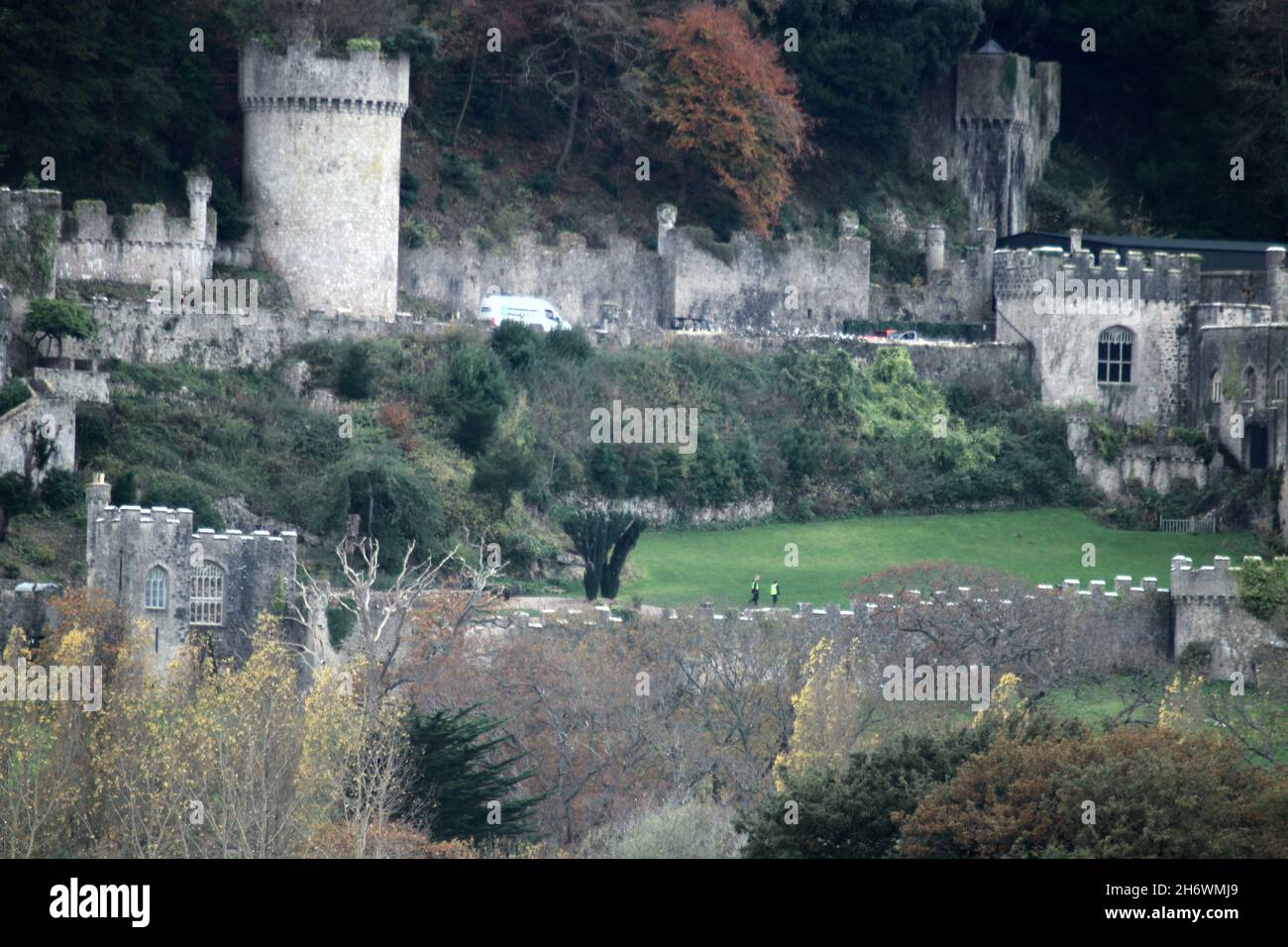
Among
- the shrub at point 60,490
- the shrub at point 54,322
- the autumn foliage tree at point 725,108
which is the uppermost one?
the autumn foliage tree at point 725,108

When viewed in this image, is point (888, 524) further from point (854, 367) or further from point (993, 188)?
point (993, 188)

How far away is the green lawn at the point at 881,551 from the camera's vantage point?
5509 cm

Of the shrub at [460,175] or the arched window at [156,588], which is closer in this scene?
the arched window at [156,588]

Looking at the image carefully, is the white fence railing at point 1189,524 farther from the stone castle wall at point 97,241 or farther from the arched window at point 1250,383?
the stone castle wall at point 97,241

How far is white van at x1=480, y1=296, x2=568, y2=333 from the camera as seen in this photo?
61531 millimetres

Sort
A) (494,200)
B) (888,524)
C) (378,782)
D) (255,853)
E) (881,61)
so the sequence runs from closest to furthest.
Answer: (255,853)
(378,782)
(888,524)
(494,200)
(881,61)

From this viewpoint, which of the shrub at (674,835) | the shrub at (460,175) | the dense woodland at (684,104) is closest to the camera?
the shrub at (674,835)

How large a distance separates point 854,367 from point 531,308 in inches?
284

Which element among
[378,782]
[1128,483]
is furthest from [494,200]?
[378,782]

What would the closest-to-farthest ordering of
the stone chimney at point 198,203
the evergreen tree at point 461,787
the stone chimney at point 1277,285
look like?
the evergreen tree at point 461,787 < the stone chimney at point 198,203 < the stone chimney at point 1277,285

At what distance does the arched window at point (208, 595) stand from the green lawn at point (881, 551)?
25.1 feet

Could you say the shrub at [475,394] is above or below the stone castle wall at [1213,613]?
above

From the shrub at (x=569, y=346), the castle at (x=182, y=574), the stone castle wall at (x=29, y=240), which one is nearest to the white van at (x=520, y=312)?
the shrub at (x=569, y=346)

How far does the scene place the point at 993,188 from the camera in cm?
7394
